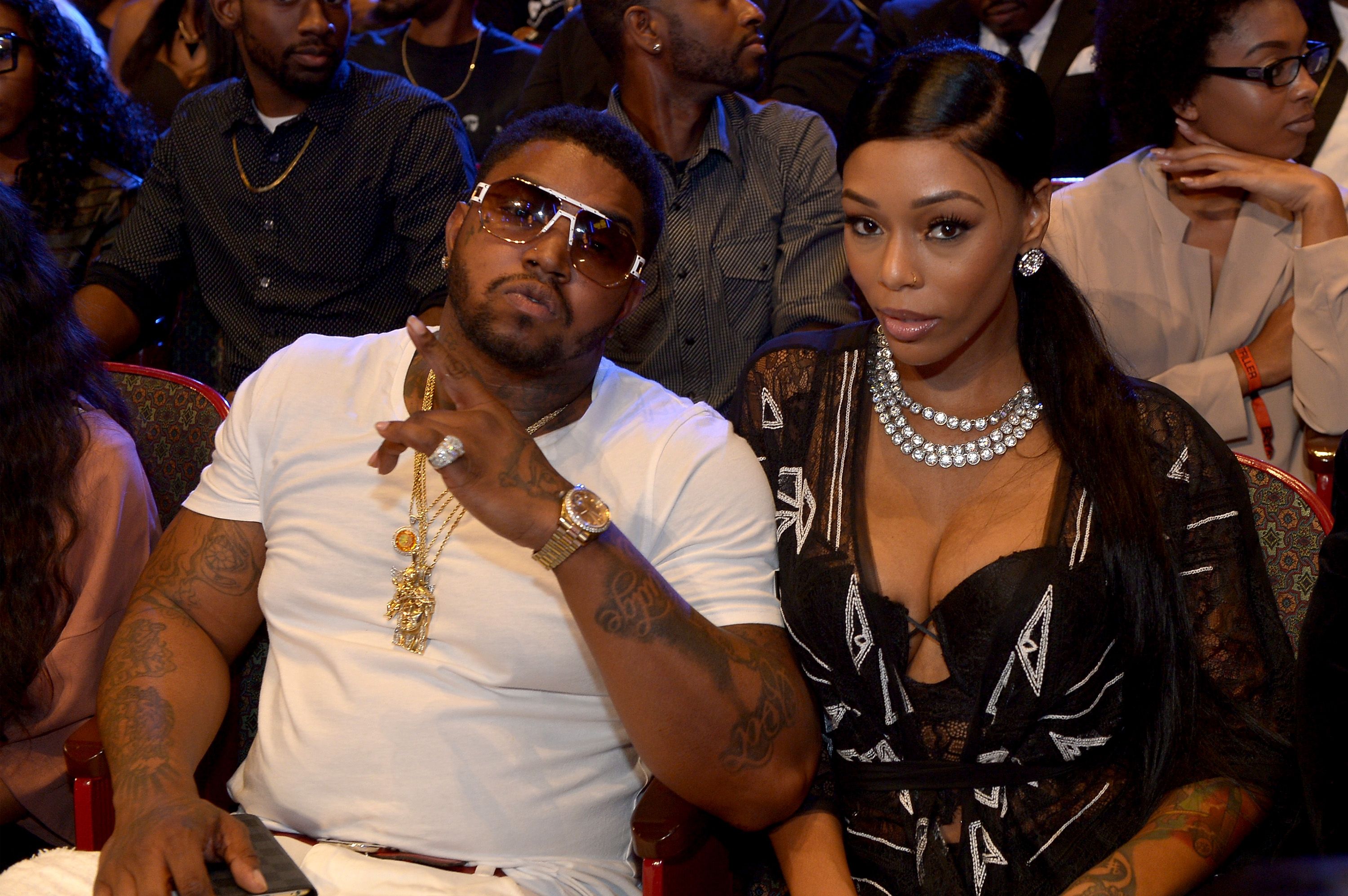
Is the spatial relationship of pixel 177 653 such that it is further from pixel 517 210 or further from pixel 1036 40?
pixel 1036 40

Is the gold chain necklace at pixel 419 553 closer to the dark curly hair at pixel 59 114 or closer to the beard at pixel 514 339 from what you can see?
the beard at pixel 514 339

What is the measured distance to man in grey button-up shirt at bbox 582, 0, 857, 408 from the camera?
11.2 feet

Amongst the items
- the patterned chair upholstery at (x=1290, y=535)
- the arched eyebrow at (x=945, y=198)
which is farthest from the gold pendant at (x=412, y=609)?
the patterned chair upholstery at (x=1290, y=535)

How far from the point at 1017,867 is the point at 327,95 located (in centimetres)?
287

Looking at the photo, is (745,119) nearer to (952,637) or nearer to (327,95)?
(327,95)

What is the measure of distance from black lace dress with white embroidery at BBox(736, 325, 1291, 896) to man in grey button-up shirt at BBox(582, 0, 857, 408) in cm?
129

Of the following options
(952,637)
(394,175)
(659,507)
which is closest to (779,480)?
(659,507)

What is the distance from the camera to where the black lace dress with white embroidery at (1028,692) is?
2.04 metres

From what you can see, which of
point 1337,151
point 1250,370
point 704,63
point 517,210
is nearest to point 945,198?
point 517,210

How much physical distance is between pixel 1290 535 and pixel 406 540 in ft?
5.05

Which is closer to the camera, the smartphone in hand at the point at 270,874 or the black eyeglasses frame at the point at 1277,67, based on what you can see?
the smartphone in hand at the point at 270,874

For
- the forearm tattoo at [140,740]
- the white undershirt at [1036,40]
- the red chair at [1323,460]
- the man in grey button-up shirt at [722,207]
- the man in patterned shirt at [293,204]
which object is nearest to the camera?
the forearm tattoo at [140,740]

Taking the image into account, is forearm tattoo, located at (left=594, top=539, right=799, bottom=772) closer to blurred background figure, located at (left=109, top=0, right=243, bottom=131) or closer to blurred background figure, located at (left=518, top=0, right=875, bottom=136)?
blurred background figure, located at (left=518, top=0, right=875, bottom=136)

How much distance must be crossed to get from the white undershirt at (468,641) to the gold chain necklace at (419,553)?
0.02 metres
